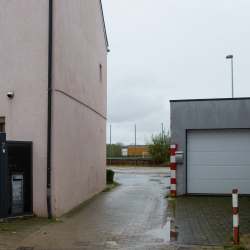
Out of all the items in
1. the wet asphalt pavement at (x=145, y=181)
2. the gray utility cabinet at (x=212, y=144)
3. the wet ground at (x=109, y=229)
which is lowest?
the wet asphalt pavement at (x=145, y=181)

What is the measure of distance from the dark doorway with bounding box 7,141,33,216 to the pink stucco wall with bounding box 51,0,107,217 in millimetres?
638

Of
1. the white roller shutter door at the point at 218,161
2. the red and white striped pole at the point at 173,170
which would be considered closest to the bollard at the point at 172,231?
the red and white striped pole at the point at 173,170

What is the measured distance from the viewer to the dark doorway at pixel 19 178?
796 cm

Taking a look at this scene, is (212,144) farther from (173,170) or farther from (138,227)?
(138,227)

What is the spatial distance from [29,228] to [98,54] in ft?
28.5

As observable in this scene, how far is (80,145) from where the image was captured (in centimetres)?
1082

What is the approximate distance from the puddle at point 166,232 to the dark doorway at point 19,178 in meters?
3.31

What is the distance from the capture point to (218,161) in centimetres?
1146

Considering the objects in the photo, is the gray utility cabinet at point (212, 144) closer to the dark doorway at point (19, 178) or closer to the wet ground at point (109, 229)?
the wet ground at point (109, 229)

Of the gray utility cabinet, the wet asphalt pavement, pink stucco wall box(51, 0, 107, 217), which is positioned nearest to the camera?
pink stucco wall box(51, 0, 107, 217)

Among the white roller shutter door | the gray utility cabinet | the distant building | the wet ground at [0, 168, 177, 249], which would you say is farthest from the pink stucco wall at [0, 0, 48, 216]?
the distant building

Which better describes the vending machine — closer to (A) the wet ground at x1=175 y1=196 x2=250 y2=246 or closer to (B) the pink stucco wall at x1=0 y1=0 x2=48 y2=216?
(B) the pink stucco wall at x1=0 y1=0 x2=48 y2=216

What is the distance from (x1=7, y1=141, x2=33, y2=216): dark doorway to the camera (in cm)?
796

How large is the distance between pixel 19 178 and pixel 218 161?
267 inches
